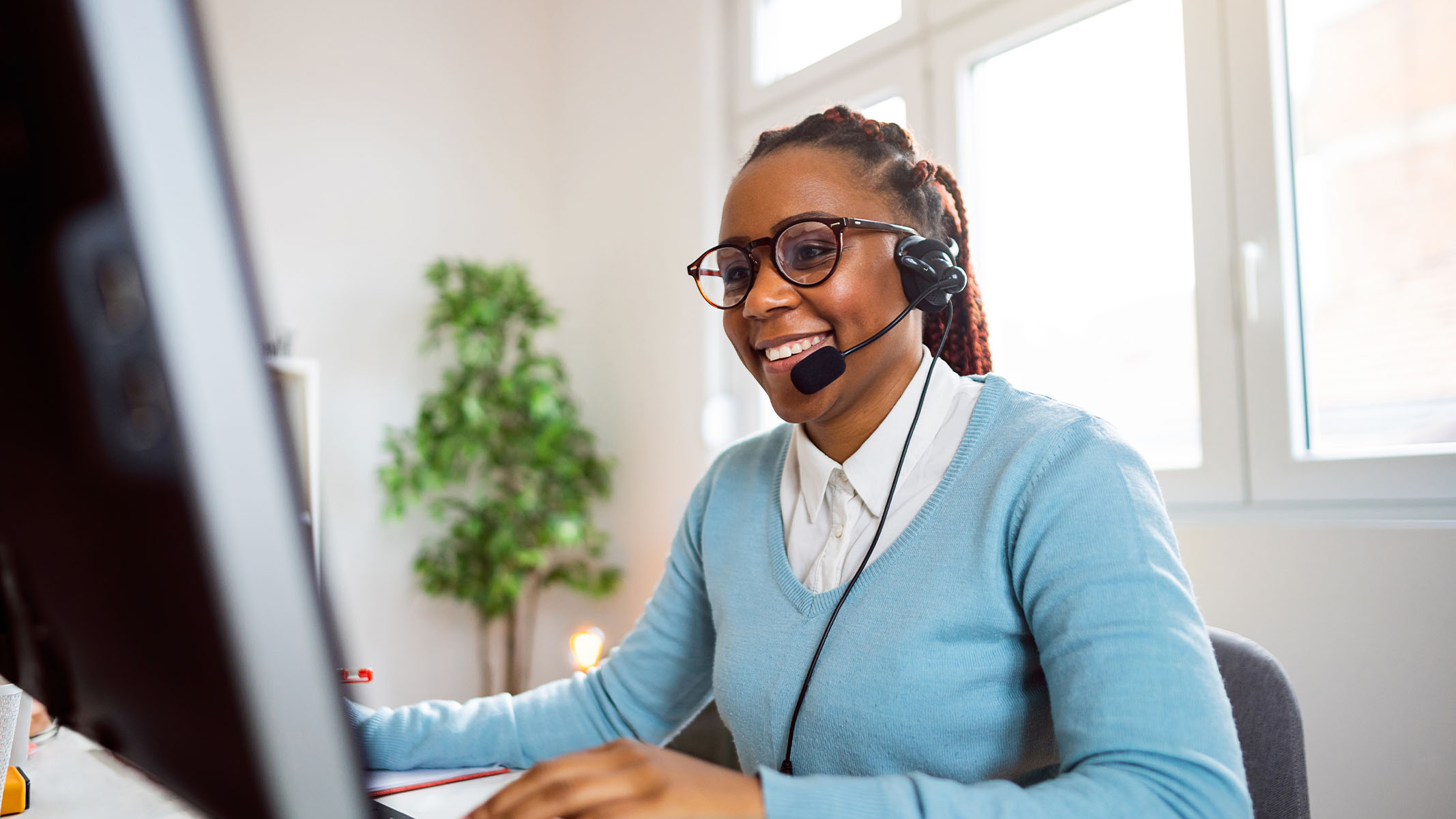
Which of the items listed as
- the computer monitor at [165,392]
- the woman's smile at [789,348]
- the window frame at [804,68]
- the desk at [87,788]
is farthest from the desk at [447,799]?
the window frame at [804,68]

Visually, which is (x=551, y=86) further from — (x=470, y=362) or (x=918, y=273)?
(x=918, y=273)

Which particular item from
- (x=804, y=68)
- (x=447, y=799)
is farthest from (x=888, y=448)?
(x=804, y=68)

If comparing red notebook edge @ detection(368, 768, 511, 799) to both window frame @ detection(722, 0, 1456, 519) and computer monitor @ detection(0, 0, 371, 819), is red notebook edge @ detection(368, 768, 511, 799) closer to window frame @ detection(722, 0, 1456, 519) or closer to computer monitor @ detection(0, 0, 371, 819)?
computer monitor @ detection(0, 0, 371, 819)

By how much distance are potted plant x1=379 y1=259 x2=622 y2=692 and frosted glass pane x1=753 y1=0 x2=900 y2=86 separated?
3.44 feet

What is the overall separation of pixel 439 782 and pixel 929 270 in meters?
0.69

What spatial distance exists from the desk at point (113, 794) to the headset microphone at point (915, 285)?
45cm

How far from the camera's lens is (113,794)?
852 millimetres

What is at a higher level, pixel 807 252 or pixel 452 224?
pixel 452 224

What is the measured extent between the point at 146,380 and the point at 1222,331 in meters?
2.02

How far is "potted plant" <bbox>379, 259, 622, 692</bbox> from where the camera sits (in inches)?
116

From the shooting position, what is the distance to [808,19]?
3.02 meters

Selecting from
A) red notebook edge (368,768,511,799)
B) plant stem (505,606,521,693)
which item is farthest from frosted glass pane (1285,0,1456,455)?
plant stem (505,606,521,693)

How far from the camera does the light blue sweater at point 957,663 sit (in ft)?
2.09

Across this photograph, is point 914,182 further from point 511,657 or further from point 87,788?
point 511,657
